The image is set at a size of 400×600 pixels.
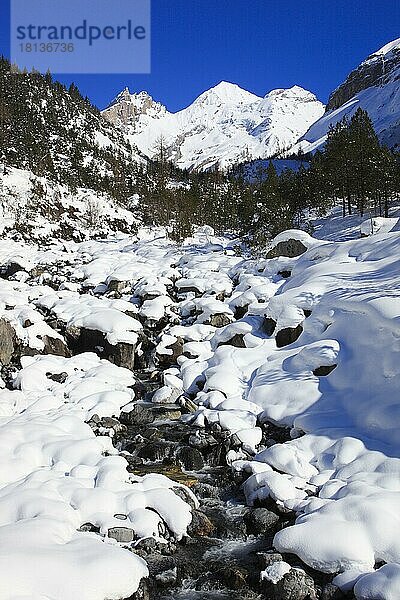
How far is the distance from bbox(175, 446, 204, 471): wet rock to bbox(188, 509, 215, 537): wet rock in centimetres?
200

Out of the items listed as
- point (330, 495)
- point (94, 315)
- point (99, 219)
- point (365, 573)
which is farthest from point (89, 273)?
point (99, 219)

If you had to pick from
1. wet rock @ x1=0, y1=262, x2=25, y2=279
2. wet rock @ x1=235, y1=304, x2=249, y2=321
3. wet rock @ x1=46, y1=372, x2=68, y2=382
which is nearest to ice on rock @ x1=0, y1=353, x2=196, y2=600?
wet rock @ x1=46, y1=372, x2=68, y2=382

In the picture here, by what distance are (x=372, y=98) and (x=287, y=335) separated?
133492mm

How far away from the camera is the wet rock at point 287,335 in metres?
15.1

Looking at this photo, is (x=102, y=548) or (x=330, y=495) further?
(x=330, y=495)

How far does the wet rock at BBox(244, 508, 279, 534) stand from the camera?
24.5 feet

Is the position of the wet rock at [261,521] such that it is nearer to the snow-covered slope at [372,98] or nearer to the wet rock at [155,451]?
the wet rock at [155,451]

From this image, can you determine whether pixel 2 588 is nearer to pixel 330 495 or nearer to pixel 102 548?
pixel 102 548

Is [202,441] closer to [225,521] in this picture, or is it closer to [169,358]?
[225,521]

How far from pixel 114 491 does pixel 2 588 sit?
2887 mm

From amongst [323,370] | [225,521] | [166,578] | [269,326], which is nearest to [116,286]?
[269,326]

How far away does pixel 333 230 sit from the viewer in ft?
108

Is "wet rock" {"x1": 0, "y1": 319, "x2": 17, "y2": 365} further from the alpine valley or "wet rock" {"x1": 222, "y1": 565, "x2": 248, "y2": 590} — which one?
"wet rock" {"x1": 222, "y1": 565, "x2": 248, "y2": 590}

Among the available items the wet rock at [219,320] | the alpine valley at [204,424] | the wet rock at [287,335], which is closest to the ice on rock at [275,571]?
the alpine valley at [204,424]
